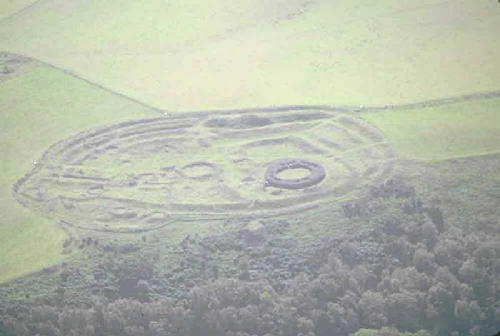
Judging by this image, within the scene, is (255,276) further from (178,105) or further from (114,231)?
(178,105)

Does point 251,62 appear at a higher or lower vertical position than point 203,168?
higher

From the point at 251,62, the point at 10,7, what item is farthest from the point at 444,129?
the point at 10,7

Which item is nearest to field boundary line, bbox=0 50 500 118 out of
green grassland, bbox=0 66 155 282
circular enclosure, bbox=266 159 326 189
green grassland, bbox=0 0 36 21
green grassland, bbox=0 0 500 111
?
green grassland, bbox=0 0 500 111

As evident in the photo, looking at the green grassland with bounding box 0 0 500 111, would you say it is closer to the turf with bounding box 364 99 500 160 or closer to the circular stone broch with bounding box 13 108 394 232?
the turf with bounding box 364 99 500 160

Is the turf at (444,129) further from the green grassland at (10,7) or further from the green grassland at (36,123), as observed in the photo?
the green grassland at (10,7)

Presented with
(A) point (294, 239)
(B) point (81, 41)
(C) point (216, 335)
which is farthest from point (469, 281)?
(B) point (81, 41)

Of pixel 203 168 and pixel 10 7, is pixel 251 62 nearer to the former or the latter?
pixel 203 168

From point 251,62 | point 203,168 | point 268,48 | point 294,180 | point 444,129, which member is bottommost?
point 294,180
